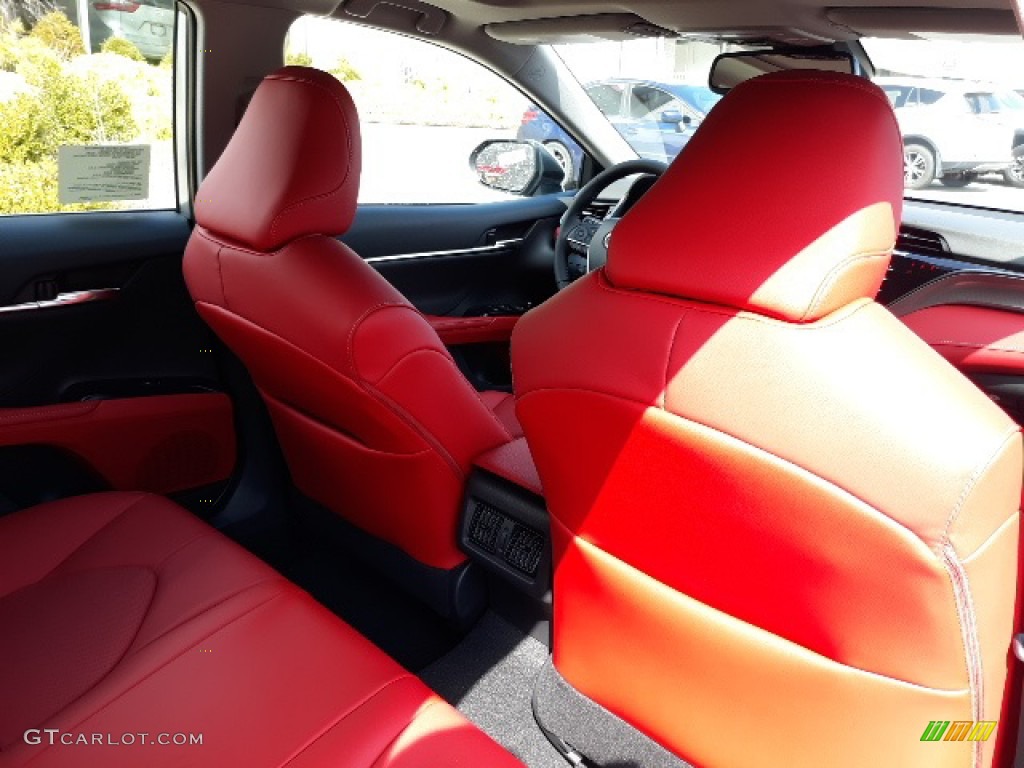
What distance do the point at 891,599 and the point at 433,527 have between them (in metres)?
1.14

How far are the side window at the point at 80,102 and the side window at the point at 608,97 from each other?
159 centimetres

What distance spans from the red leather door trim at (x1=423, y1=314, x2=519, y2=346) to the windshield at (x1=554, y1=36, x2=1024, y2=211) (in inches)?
31.8

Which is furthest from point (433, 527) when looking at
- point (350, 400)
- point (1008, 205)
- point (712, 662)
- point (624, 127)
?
point (624, 127)

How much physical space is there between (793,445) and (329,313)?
988 millimetres

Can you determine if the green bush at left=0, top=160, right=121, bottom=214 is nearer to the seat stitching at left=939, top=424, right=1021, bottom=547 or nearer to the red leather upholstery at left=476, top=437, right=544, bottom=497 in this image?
the red leather upholstery at left=476, top=437, right=544, bottom=497

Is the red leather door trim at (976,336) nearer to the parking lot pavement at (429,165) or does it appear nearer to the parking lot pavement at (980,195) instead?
the parking lot pavement at (980,195)

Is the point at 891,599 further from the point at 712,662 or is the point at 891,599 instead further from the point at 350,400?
the point at 350,400

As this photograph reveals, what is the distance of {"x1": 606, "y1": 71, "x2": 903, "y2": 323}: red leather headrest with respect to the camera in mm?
992

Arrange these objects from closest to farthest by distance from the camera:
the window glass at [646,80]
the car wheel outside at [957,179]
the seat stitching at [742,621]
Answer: the seat stitching at [742,621], the window glass at [646,80], the car wheel outside at [957,179]

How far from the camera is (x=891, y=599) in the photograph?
100cm

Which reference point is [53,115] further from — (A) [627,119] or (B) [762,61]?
(A) [627,119]

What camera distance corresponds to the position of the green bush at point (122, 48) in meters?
2.36

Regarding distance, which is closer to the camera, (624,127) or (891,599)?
(891,599)

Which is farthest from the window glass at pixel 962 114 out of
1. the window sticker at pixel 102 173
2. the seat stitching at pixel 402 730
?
the window sticker at pixel 102 173
